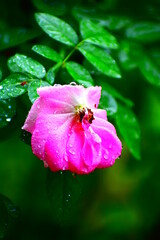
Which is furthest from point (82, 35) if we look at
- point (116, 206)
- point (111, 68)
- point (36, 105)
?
point (116, 206)

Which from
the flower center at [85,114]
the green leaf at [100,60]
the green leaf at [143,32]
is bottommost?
the green leaf at [143,32]

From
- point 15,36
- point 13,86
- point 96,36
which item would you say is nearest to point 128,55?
point 96,36

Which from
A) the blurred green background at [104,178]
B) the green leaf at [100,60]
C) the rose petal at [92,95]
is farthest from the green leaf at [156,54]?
the rose petal at [92,95]

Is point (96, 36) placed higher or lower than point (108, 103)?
higher

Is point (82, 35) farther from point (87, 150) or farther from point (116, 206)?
point (116, 206)

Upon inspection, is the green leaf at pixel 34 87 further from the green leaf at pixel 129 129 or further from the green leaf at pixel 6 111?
the green leaf at pixel 129 129

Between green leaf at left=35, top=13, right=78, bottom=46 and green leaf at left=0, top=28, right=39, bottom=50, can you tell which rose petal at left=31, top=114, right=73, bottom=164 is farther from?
green leaf at left=0, top=28, right=39, bottom=50

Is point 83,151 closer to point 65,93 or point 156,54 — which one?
point 65,93
